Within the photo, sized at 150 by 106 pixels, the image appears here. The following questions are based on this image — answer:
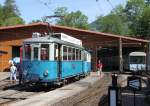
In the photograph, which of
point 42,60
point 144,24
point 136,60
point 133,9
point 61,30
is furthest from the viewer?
point 133,9

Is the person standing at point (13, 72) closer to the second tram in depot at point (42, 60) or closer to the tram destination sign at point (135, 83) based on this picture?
the second tram in depot at point (42, 60)

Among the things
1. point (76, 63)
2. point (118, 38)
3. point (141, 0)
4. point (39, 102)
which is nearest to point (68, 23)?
point (141, 0)

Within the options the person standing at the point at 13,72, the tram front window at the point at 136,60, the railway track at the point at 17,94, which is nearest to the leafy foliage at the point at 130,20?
the tram front window at the point at 136,60

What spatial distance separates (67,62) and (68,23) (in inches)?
4624

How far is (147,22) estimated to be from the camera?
4478 inches

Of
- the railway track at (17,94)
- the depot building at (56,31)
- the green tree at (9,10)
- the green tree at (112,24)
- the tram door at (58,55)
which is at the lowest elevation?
the railway track at (17,94)

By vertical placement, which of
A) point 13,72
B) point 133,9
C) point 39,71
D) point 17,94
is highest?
point 133,9

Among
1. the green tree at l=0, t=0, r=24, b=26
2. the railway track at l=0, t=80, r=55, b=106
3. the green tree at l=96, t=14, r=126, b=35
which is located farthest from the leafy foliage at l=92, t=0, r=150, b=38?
the railway track at l=0, t=80, r=55, b=106

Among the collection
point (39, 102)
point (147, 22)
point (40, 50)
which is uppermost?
point (147, 22)

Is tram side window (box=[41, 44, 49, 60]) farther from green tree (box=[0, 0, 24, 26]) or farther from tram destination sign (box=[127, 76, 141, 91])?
green tree (box=[0, 0, 24, 26])

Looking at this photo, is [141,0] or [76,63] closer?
[76,63]

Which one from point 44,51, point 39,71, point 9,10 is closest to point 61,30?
point 44,51

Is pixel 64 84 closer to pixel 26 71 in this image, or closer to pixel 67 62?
pixel 67 62

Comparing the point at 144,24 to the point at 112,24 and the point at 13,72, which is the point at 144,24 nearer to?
the point at 112,24
